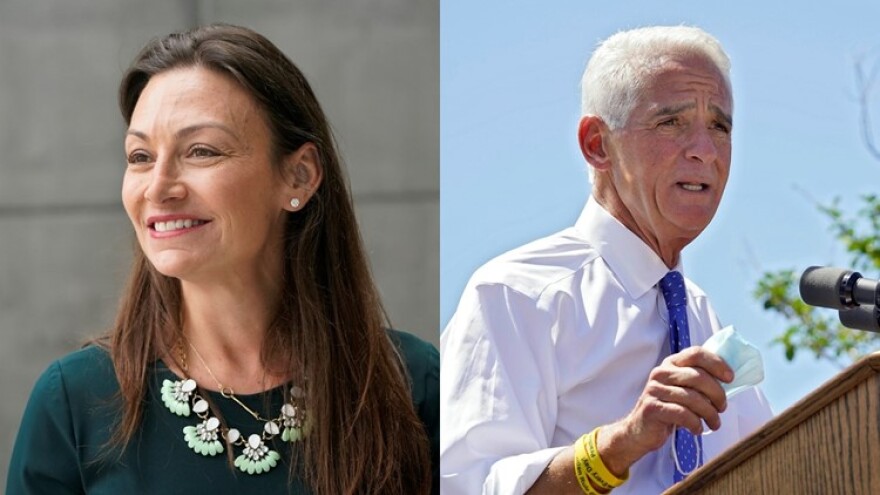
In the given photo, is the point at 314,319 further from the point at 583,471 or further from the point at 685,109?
Result: the point at 685,109

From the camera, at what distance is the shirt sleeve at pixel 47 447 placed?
175cm

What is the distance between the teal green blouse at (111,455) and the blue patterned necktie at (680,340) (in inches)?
29.3

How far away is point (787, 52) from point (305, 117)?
141 centimetres

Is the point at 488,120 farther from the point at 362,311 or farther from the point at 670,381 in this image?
the point at 362,311

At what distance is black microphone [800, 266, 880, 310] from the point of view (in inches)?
57.1

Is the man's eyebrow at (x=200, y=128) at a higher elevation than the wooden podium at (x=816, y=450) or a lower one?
higher

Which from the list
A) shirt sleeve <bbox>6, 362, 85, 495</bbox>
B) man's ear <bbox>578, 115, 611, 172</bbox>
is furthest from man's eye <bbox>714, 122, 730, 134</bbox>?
shirt sleeve <bbox>6, 362, 85, 495</bbox>

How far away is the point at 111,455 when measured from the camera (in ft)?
5.77

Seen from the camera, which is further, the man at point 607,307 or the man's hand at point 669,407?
the man at point 607,307

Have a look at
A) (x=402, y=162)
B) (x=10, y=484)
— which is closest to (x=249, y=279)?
(x=402, y=162)

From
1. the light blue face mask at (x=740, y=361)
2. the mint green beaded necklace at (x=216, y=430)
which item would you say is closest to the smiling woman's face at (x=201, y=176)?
the mint green beaded necklace at (x=216, y=430)

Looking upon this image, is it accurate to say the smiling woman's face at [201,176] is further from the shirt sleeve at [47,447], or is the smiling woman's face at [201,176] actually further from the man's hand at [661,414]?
the man's hand at [661,414]

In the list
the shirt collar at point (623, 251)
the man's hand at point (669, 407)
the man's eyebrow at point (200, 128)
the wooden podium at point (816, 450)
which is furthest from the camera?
the shirt collar at point (623, 251)

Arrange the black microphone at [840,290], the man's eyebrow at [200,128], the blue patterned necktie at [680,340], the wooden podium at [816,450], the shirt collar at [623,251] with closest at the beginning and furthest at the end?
the wooden podium at [816,450] < the black microphone at [840,290] < the man's eyebrow at [200,128] < the blue patterned necktie at [680,340] < the shirt collar at [623,251]
